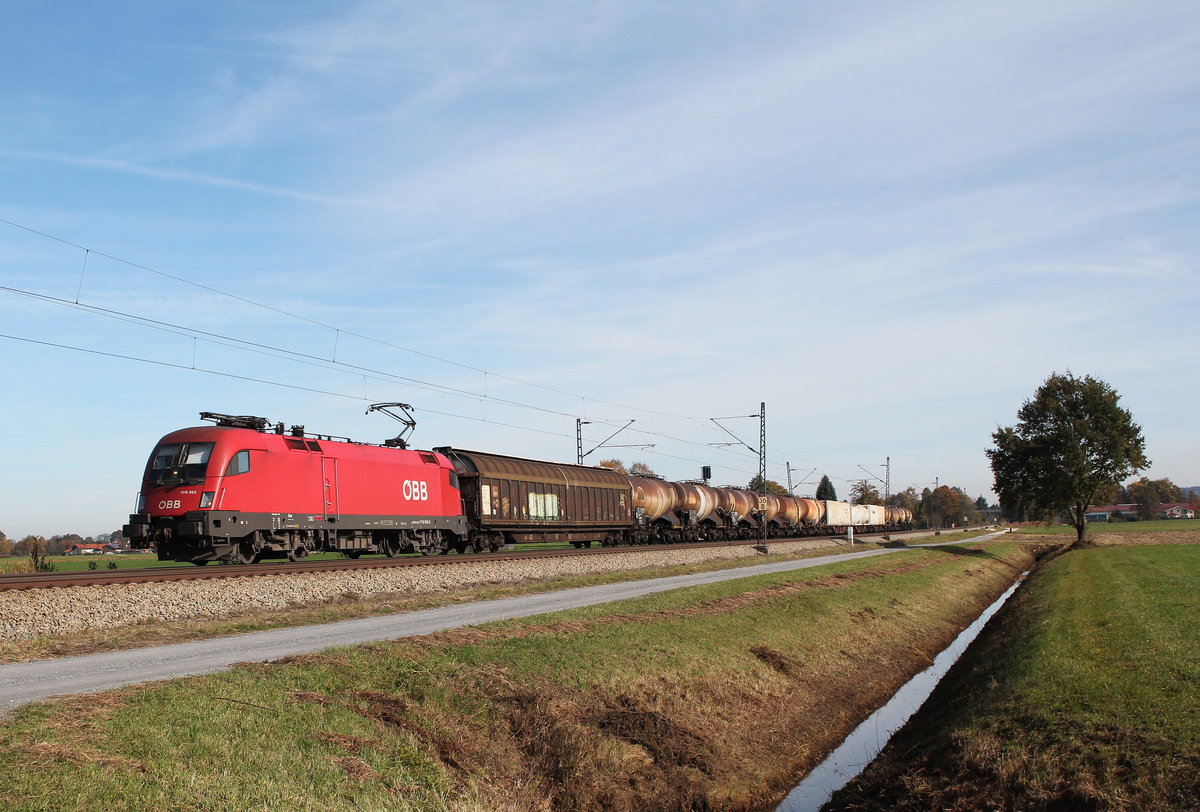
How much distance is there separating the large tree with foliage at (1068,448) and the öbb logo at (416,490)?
46404mm

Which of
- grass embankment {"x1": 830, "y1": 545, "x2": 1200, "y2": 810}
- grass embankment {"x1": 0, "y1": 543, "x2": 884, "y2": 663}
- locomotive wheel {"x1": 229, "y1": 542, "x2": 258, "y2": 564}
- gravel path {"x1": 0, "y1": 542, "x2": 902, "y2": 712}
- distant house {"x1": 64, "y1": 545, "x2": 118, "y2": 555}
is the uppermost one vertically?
distant house {"x1": 64, "y1": 545, "x2": 118, "y2": 555}

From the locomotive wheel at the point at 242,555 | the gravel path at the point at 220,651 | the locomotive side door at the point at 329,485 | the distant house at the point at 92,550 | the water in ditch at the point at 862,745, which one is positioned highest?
the locomotive side door at the point at 329,485

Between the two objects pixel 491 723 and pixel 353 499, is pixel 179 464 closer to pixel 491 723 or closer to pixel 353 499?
pixel 353 499

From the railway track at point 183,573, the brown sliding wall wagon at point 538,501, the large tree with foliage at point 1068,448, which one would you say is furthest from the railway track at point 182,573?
the large tree with foliage at point 1068,448

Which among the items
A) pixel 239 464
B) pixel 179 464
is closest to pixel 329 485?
pixel 239 464

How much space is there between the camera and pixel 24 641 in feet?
50.1

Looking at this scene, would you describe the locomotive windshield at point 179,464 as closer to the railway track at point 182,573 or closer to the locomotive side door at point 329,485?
the railway track at point 182,573

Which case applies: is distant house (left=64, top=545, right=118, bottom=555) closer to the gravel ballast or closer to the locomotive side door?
the locomotive side door

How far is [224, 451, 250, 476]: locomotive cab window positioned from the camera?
24.4 meters

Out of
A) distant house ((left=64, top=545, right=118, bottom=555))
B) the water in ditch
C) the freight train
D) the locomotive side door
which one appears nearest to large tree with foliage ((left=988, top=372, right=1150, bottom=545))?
the freight train

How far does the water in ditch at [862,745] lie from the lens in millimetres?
13359

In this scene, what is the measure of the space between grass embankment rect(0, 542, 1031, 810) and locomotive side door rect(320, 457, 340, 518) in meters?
11.5

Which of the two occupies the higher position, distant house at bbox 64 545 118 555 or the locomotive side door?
the locomotive side door

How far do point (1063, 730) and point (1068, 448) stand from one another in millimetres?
55241
